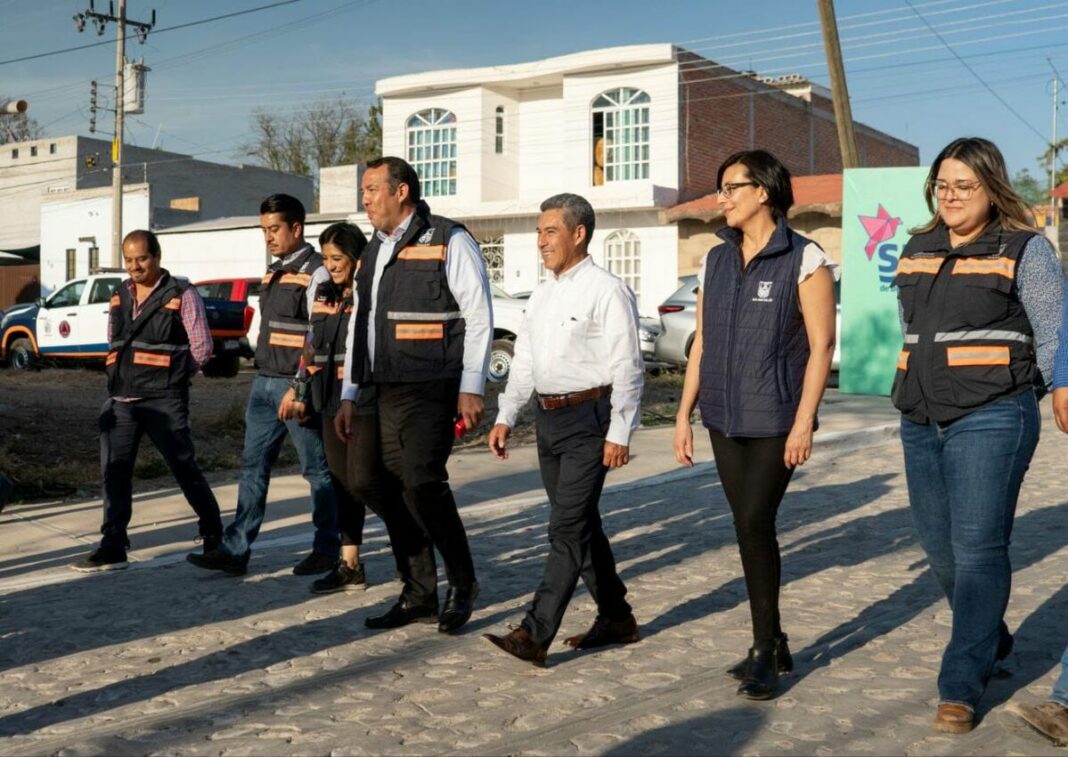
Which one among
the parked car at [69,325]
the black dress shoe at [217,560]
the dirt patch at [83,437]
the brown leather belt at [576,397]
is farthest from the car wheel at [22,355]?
the brown leather belt at [576,397]

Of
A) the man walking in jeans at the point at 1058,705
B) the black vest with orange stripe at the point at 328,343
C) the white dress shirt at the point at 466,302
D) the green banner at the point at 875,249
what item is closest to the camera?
the man walking in jeans at the point at 1058,705

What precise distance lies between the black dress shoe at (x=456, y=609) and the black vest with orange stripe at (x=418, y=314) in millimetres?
963

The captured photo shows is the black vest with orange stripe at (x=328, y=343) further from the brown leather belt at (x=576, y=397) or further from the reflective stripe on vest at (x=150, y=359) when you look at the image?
the brown leather belt at (x=576, y=397)

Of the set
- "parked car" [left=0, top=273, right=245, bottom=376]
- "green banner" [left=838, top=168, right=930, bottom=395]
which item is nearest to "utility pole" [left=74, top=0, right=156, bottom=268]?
"parked car" [left=0, top=273, right=245, bottom=376]

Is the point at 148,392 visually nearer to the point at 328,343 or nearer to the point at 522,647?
the point at 328,343

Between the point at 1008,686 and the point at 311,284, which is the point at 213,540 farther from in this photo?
the point at 1008,686

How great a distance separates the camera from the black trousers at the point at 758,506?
4.75 metres

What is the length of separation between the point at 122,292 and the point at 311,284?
3.92 feet

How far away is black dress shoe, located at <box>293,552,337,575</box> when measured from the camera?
23.4 ft

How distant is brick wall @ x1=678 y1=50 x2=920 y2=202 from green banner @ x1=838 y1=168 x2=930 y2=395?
675 inches

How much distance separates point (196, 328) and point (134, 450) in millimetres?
752

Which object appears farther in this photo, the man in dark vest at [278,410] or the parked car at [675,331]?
the parked car at [675,331]

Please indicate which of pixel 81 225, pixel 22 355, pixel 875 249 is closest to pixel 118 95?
pixel 81 225

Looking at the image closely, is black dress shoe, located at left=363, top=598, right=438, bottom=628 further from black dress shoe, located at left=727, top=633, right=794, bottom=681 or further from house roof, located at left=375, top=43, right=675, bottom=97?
house roof, located at left=375, top=43, right=675, bottom=97
